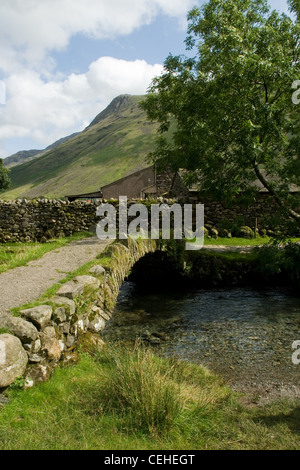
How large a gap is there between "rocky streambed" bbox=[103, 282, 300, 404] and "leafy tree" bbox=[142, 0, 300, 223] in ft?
17.0

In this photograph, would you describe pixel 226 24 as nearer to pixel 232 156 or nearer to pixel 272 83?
pixel 272 83

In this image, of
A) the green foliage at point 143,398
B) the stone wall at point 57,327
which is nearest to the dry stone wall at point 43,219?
the stone wall at point 57,327

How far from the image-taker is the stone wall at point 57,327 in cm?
548

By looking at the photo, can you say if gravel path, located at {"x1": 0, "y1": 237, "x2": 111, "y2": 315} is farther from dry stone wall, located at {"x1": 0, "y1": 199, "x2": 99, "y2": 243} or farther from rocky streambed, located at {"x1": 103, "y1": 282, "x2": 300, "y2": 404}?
dry stone wall, located at {"x1": 0, "y1": 199, "x2": 99, "y2": 243}

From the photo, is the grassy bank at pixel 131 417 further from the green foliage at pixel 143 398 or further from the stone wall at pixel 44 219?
the stone wall at pixel 44 219

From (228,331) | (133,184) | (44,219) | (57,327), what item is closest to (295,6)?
(228,331)

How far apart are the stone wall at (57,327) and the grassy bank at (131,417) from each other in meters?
0.35

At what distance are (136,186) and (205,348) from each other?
3336 centimetres

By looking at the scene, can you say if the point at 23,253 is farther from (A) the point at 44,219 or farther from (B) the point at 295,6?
(B) the point at 295,6

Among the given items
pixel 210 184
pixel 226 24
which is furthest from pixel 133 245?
pixel 226 24

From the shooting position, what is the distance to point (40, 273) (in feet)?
34.8

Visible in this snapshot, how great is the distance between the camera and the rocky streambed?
8.41 meters
